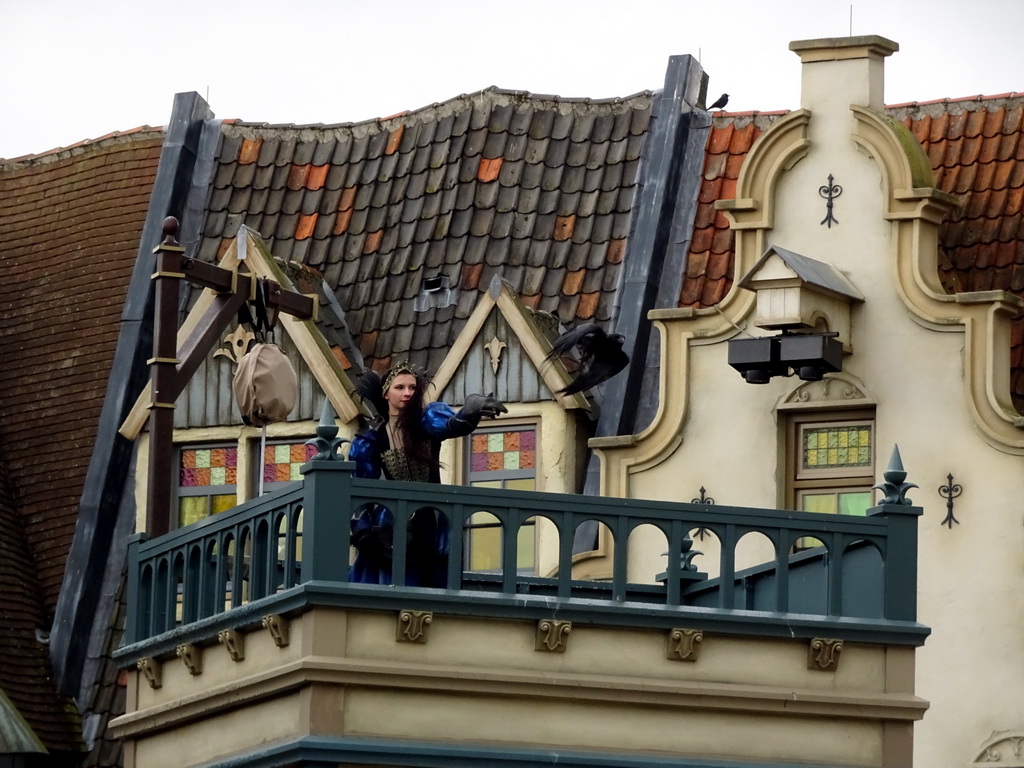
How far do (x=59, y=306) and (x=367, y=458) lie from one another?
32.0 ft

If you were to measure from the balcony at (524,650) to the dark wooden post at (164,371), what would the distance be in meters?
1.96

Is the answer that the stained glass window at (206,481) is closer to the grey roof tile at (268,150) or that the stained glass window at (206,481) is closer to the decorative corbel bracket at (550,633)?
the grey roof tile at (268,150)

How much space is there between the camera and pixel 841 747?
1769 cm

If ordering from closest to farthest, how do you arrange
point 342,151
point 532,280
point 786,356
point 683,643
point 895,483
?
point 683,643 → point 895,483 → point 786,356 → point 532,280 → point 342,151

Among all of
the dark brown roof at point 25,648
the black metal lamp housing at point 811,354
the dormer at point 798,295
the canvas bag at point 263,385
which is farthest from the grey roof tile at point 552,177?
the canvas bag at point 263,385

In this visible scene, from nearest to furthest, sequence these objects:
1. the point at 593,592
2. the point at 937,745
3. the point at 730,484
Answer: the point at 593,592 < the point at 937,745 < the point at 730,484

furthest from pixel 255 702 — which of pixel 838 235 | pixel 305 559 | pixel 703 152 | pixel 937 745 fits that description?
pixel 703 152

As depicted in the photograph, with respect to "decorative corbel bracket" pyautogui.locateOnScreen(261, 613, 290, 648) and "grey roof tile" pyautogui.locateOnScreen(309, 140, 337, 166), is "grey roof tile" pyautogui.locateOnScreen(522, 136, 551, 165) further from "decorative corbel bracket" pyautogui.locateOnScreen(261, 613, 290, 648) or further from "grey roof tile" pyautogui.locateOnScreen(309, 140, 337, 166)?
"decorative corbel bracket" pyautogui.locateOnScreen(261, 613, 290, 648)

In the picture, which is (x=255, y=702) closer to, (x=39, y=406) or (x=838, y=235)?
(x=838, y=235)

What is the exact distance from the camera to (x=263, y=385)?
2058 centimetres

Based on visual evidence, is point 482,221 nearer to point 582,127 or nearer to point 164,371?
point 582,127

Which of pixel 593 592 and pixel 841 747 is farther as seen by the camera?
pixel 593 592

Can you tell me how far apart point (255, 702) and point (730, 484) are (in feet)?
21.5

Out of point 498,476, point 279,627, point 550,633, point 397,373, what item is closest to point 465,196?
point 498,476
